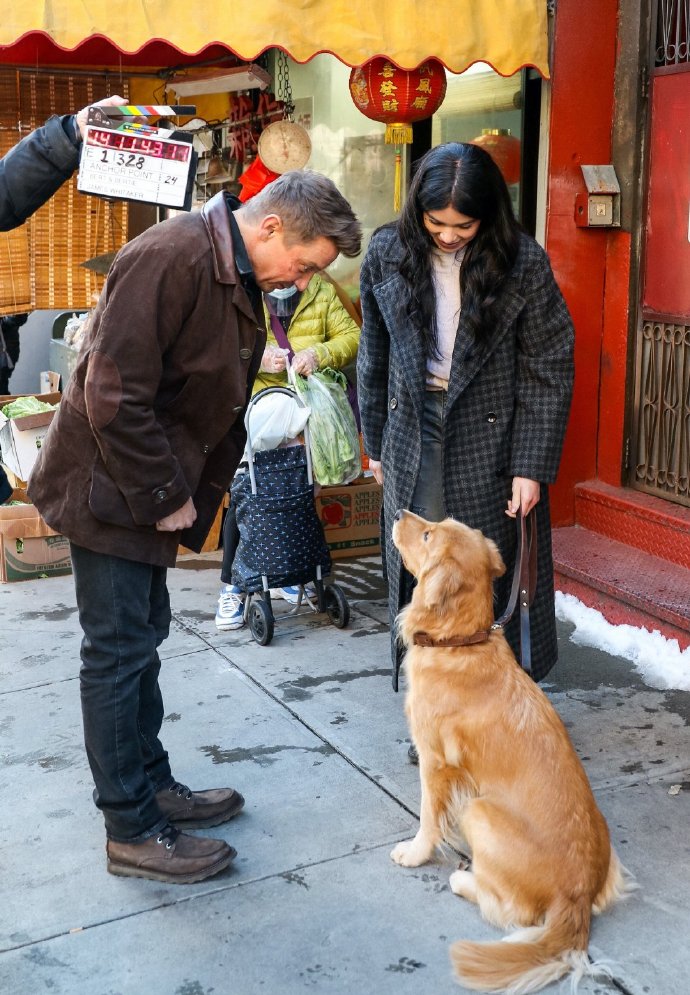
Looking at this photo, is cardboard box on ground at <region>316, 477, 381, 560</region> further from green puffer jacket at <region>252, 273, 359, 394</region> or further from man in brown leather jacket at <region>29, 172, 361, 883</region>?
man in brown leather jacket at <region>29, 172, 361, 883</region>

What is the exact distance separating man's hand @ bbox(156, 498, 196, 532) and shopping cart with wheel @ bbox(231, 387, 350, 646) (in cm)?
201

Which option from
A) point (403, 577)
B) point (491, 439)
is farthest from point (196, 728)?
point (491, 439)

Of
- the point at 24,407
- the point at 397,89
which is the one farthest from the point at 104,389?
the point at 24,407

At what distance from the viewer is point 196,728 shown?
434 cm

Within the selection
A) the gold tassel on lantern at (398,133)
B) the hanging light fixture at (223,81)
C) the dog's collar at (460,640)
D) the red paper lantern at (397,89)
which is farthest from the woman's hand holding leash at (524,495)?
the hanging light fixture at (223,81)

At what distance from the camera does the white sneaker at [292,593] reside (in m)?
5.65

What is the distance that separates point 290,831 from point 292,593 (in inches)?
87.0

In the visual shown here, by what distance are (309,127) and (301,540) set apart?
373cm

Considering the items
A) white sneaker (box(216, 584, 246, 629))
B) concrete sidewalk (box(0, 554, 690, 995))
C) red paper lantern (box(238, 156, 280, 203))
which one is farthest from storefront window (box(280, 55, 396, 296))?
concrete sidewalk (box(0, 554, 690, 995))

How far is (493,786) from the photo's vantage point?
9.82ft

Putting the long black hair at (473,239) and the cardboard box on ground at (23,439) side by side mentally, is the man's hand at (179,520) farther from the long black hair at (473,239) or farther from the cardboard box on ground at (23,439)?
the cardboard box on ground at (23,439)

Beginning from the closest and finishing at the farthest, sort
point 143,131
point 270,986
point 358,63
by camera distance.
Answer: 1. point 270,986
2. point 143,131
3. point 358,63

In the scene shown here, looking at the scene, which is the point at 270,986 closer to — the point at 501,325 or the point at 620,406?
the point at 501,325

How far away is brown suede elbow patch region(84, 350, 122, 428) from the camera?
9.36 feet
